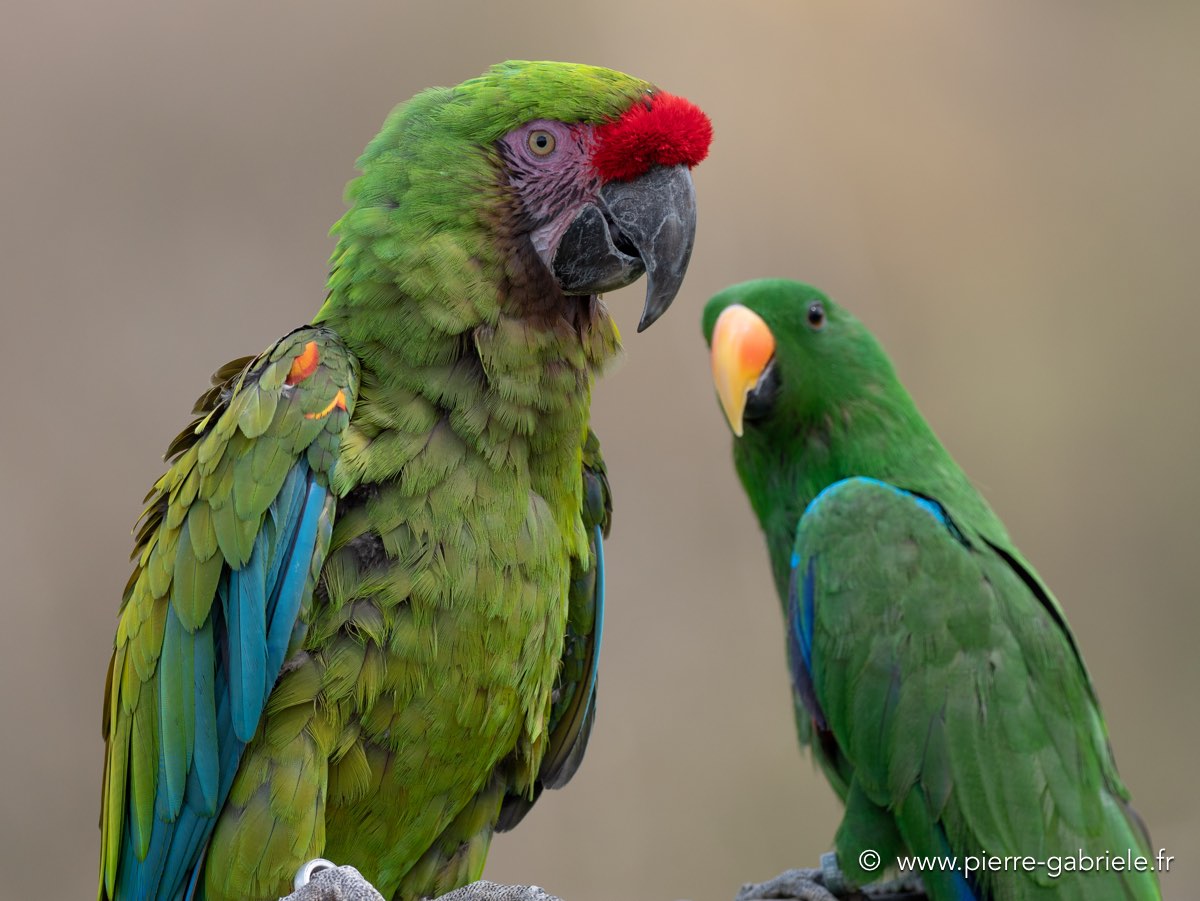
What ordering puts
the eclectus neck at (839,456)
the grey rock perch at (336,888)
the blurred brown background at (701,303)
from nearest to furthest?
the grey rock perch at (336,888), the eclectus neck at (839,456), the blurred brown background at (701,303)

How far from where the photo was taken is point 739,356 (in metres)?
2.70

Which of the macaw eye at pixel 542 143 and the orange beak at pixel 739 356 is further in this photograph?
the orange beak at pixel 739 356

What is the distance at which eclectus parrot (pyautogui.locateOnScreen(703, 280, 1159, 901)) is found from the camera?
2.10 m

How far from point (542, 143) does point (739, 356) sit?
1181 mm

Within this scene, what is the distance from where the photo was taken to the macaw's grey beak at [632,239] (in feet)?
5.32

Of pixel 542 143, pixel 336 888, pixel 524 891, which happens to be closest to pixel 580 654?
pixel 524 891

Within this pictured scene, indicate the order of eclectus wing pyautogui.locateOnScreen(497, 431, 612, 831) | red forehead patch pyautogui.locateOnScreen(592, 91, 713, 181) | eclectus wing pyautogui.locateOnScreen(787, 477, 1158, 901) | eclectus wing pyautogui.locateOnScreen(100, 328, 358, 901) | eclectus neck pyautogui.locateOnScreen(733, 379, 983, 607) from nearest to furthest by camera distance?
eclectus wing pyautogui.locateOnScreen(100, 328, 358, 901)
red forehead patch pyautogui.locateOnScreen(592, 91, 713, 181)
eclectus wing pyautogui.locateOnScreen(497, 431, 612, 831)
eclectus wing pyautogui.locateOnScreen(787, 477, 1158, 901)
eclectus neck pyautogui.locateOnScreen(733, 379, 983, 607)

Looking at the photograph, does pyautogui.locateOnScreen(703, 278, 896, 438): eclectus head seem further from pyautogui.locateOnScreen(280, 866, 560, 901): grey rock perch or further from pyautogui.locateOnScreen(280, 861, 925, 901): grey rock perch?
pyautogui.locateOnScreen(280, 866, 560, 901): grey rock perch

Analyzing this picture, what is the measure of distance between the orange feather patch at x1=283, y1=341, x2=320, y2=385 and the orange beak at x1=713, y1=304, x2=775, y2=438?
1317mm

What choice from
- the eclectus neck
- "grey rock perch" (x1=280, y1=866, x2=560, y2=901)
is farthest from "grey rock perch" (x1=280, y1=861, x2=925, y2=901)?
the eclectus neck

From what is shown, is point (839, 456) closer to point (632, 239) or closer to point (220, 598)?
point (632, 239)

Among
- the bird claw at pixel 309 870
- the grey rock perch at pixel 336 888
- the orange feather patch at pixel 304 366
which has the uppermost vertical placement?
the orange feather patch at pixel 304 366

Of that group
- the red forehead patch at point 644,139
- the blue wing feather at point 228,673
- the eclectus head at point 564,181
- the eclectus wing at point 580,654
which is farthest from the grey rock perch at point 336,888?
the red forehead patch at point 644,139

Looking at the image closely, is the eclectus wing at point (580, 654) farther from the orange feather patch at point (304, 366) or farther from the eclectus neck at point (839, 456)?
the eclectus neck at point (839, 456)
